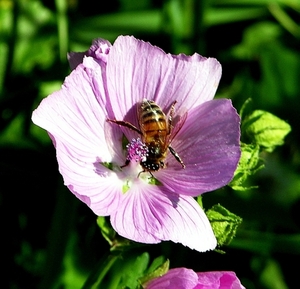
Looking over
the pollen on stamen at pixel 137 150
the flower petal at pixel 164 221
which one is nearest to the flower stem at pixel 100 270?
the flower petal at pixel 164 221

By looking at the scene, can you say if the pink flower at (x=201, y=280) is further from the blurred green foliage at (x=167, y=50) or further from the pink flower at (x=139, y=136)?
the blurred green foliage at (x=167, y=50)

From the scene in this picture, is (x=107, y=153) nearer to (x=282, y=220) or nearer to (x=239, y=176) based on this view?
(x=239, y=176)

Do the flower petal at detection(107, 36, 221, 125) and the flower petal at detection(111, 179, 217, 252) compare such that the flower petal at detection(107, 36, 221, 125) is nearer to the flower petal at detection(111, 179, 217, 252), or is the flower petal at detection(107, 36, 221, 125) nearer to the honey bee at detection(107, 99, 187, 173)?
the honey bee at detection(107, 99, 187, 173)

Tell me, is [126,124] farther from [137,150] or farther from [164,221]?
[164,221]

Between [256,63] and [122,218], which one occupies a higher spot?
[122,218]

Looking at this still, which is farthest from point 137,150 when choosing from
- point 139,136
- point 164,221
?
point 164,221

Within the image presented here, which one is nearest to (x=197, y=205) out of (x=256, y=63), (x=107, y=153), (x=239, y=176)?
(x=239, y=176)

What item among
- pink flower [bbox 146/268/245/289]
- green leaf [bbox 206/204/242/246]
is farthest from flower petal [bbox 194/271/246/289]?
green leaf [bbox 206/204/242/246]
